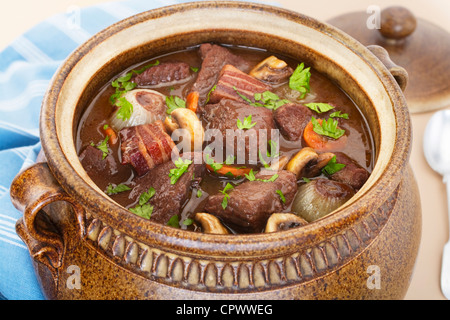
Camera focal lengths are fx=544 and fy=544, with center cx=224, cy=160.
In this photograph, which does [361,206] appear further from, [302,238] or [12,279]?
[12,279]

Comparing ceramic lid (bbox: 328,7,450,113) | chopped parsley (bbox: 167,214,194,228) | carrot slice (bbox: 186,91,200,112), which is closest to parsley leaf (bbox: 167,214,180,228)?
chopped parsley (bbox: 167,214,194,228)

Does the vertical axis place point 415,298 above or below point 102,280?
below

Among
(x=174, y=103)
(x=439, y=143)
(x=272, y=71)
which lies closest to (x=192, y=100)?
(x=174, y=103)

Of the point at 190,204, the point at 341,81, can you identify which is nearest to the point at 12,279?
the point at 190,204

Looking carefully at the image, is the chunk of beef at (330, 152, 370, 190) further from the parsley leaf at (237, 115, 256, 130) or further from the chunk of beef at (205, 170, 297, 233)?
the parsley leaf at (237, 115, 256, 130)

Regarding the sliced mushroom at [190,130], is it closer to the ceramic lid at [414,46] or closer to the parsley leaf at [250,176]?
the parsley leaf at [250,176]
